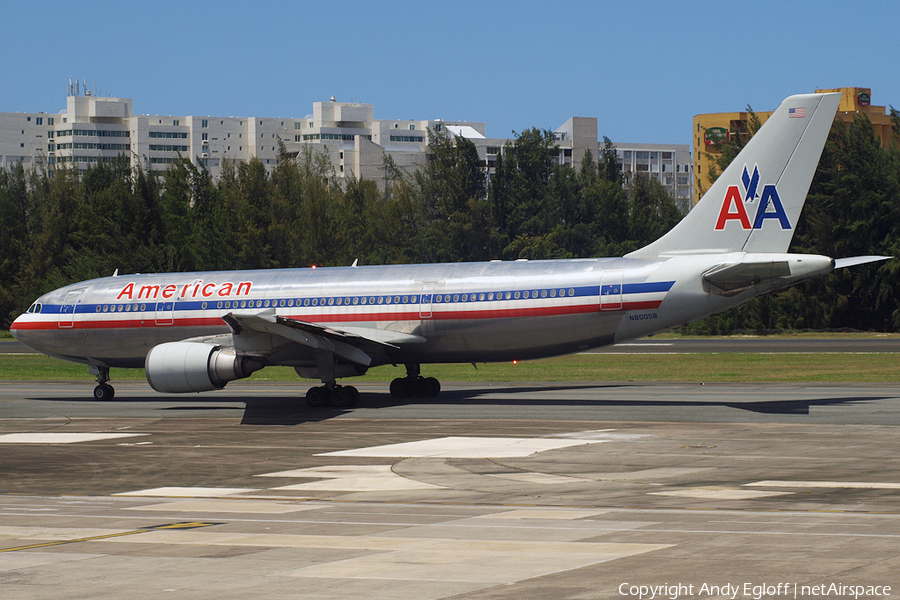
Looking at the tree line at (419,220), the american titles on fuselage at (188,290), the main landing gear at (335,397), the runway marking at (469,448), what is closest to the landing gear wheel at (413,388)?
the main landing gear at (335,397)

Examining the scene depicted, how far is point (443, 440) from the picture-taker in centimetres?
2331

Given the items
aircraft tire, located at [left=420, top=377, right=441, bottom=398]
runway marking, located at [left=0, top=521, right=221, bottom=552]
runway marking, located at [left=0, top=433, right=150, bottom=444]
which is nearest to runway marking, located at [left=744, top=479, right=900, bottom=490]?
runway marking, located at [left=0, top=521, right=221, bottom=552]

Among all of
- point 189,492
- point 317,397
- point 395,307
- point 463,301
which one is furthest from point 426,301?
point 189,492

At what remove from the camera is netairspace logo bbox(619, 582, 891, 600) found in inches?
353

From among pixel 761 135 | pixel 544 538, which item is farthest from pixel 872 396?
pixel 544 538

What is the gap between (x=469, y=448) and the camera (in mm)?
21875

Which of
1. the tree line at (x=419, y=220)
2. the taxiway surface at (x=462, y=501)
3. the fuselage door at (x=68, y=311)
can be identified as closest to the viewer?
the taxiway surface at (x=462, y=501)

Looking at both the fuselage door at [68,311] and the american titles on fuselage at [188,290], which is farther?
the fuselage door at [68,311]

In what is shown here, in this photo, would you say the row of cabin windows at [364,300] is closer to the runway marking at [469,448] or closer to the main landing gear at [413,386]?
the main landing gear at [413,386]

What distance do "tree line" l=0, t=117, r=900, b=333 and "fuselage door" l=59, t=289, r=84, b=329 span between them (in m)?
44.7

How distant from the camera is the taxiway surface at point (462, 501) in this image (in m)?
10.1

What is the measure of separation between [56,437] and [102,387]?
11.2 m

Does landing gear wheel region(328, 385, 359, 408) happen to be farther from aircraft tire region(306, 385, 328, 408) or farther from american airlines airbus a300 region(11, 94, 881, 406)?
aircraft tire region(306, 385, 328, 408)

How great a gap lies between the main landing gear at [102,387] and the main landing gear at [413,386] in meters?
10.5
